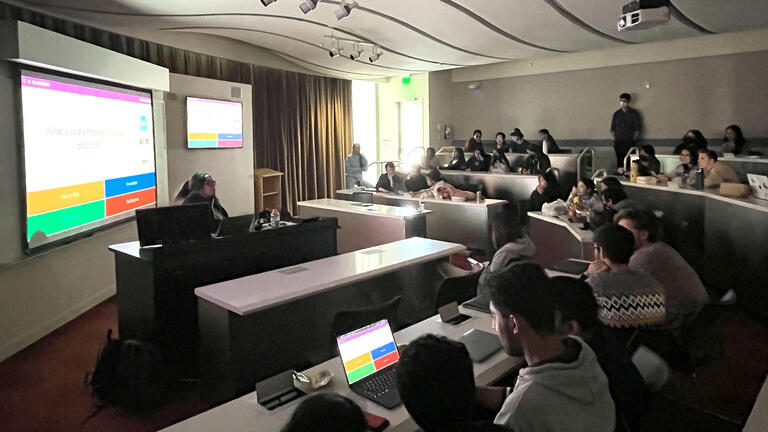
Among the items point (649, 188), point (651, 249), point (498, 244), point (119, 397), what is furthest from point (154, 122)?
point (649, 188)

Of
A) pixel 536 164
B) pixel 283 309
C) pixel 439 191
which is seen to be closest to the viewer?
pixel 283 309

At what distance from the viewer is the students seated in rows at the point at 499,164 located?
8.28 m

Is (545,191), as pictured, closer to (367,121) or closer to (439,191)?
(439,191)

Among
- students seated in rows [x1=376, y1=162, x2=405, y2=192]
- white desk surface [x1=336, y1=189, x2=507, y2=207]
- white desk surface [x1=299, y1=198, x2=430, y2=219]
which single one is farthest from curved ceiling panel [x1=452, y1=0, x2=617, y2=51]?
students seated in rows [x1=376, y1=162, x2=405, y2=192]

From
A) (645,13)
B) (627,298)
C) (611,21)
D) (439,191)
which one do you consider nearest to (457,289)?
(627,298)

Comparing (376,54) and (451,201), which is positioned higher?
(376,54)

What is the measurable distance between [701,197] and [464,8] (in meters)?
3.22

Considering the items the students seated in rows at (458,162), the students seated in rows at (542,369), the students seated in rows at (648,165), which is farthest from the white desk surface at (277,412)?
the students seated in rows at (458,162)

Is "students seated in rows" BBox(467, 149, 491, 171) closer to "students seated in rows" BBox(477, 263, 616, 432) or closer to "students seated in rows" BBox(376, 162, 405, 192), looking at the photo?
"students seated in rows" BBox(376, 162, 405, 192)

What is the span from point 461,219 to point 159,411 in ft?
15.2

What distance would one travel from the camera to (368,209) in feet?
20.9

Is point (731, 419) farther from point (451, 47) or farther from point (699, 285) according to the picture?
point (451, 47)

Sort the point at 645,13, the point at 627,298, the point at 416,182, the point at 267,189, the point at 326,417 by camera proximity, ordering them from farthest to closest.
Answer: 1. the point at 267,189
2. the point at 416,182
3. the point at 645,13
4. the point at 627,298
5. the point at 326,417

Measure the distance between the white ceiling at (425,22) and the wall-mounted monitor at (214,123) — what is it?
Result: 93 centimetres
